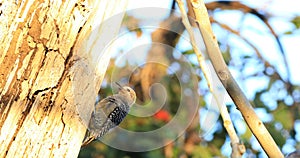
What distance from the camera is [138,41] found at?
241cm

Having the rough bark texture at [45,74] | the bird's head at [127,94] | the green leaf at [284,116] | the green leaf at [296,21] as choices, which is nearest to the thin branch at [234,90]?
the rough bark texture at [45,74]

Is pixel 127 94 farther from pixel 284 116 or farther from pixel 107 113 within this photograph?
pixel 284 116

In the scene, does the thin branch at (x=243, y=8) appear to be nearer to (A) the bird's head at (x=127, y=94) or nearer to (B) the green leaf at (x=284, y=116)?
(B) the green leaf at (x=284, y=116)

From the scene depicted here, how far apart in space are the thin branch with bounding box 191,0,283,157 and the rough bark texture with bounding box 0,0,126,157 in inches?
6.6

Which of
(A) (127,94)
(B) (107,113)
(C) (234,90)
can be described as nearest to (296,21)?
(A) (127,94)

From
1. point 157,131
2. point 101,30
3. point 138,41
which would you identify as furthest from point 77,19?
point 157,131

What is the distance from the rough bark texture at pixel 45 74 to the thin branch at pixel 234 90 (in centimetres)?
17

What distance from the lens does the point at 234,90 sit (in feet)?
3.01

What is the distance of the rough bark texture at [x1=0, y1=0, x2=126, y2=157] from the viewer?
89 centimetres

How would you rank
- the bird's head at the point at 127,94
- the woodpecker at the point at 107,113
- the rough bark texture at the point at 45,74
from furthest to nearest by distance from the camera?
the bird's head at the point at 127,94 < the woodpecker at the point at 107,113 < the rough bark texture at the point at 45,74

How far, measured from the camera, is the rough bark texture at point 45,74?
889mm

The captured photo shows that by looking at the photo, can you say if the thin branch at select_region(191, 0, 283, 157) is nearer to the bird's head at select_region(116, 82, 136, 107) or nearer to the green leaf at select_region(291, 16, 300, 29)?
the bird's head at select_region(116, 82, 136, 107)

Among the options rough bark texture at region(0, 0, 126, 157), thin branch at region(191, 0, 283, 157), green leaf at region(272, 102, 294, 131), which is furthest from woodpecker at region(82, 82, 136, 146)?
green leaf at region(272, 102, 294, 131)

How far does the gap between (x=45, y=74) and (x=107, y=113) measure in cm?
29
